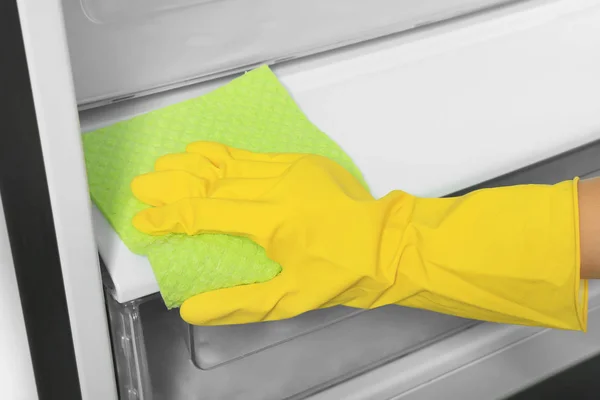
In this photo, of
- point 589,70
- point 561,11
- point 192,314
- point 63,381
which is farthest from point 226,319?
point 561,11

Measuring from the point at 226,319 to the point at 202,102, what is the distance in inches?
12.4

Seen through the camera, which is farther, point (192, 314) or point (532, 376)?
point (532, 376)

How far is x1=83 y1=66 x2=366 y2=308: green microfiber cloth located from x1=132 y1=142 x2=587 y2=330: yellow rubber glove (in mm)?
16

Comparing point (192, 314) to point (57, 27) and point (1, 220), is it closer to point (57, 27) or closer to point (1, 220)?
point (1, 220)

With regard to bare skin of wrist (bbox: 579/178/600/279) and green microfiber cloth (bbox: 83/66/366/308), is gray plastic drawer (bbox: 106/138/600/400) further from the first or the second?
bare skin of wrist (bbox: 579/178/600/279)

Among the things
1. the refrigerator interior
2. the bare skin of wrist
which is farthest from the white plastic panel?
the bare skin of wrist

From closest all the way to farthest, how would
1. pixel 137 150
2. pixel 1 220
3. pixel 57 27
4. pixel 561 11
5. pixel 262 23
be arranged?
pixel 57 27 → pixel 1 220 → pixel 137 150 → pixel 262 23 → pixel 561 11

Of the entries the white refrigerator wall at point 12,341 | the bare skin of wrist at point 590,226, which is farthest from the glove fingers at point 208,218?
the bare skin of wrist at point 590,226

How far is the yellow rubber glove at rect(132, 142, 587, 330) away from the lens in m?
0.77

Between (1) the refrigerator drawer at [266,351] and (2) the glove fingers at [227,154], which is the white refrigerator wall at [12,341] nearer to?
(1) the refrigerator drawer at [266,351]

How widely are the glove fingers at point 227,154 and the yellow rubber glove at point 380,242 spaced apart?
0.05 metres

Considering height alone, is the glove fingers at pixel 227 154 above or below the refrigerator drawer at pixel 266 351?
above

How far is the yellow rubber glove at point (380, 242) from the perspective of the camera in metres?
0.77

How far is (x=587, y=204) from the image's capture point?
30.0 inches
